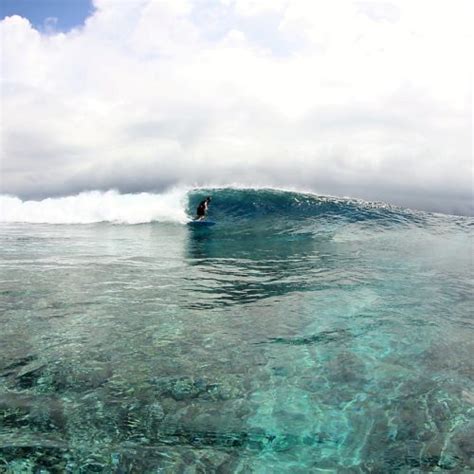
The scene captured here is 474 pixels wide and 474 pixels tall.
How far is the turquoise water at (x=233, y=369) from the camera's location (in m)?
3.85

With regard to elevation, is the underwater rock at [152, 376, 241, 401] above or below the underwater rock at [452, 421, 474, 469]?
above

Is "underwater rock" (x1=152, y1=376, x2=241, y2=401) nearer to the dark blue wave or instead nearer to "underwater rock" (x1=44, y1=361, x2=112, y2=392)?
"underwater rock" (x1=44, y1=361, x2=112, y2=392)

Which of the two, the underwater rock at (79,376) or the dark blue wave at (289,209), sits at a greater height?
the dark blue wave at (289,209)

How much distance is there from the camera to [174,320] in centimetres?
736

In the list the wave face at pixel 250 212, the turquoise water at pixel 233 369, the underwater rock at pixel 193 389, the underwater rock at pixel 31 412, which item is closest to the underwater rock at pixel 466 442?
the turquoise water at pixel 233 369

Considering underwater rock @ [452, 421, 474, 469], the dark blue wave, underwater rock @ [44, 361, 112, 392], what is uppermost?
the dark blue wave

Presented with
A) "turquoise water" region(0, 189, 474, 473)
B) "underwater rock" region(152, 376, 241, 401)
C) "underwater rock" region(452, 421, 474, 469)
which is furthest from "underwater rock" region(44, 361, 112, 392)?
"underwater rock" region(452, 421, 474, 469)

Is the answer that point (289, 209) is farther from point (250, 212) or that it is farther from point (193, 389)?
point (193, 389)

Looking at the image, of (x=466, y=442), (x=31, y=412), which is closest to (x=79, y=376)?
(x=31, y=412)

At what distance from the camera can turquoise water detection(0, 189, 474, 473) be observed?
385 cm

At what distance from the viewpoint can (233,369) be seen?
18.0 ft

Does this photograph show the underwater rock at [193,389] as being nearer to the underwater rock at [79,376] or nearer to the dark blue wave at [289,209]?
the underwater rock at [79,376]

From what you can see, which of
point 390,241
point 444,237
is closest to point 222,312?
point 390,241

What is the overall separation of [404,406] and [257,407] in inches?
69.5
